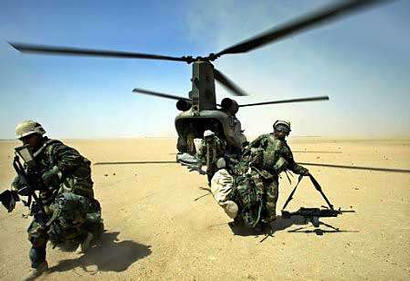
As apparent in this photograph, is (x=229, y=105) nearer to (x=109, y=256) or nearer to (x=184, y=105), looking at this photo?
(x=184, y=105)

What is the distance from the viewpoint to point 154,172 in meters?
11.3

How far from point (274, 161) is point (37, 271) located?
376 cm

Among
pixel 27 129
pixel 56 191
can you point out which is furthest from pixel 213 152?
pixel 27 129

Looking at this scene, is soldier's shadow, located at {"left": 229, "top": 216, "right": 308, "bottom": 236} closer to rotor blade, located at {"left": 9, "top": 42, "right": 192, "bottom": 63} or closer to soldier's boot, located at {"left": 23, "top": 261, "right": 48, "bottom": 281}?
soldier's boot, located at {"left": 23, "top": 261, "right": 48, "bottom": 281}

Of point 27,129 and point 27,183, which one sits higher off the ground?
point 27,129

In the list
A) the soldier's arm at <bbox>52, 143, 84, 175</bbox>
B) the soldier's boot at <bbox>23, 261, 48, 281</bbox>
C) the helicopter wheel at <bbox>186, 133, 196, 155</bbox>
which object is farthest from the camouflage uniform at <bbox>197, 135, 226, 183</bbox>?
the soldier's boot at <bbox>23, 261, 48, 281</bbox>

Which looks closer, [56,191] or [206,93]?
[56,191]

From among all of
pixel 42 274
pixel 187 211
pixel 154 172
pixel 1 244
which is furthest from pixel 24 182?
pixel 154 172

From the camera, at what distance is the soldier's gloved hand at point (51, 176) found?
13.3 feet

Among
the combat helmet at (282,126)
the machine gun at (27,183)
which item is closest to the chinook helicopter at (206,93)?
the combat helmet at (282,126)

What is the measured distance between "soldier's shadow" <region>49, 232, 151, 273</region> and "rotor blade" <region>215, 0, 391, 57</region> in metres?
3.82

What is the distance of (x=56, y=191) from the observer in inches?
167

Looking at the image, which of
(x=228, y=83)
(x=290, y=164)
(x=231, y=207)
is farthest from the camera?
(x=228, y=83)

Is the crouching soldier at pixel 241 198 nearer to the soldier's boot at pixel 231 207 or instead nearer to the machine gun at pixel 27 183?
the soldier's boot at pixel 231 207
